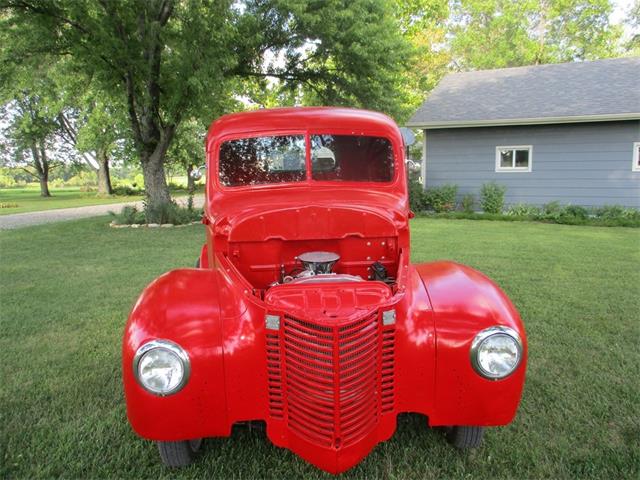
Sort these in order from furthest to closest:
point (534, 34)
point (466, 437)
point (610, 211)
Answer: point (534, 34)
point (610, 211)
point (466, 437)

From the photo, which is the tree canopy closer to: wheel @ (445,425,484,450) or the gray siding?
the gray siding

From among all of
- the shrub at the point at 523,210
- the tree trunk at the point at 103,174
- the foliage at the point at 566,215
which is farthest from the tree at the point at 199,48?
the tree trunk at the point at 103,174

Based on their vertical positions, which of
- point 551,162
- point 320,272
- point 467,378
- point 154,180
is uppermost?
point 551,162

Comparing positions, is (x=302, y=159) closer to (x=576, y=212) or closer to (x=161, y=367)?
(x=161, y=367)

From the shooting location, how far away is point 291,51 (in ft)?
44.3

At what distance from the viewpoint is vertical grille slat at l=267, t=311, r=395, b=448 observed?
2057mm

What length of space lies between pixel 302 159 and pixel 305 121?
0.32 metres

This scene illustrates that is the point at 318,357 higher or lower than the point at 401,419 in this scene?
higher

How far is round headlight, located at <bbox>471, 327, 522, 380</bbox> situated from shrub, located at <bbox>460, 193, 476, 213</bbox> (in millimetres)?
12341

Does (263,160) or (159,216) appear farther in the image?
(159,216)

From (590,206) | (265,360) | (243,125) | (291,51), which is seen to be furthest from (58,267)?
(590,206)

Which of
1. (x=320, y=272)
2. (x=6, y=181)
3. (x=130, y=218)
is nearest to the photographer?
(x=320, y=272)

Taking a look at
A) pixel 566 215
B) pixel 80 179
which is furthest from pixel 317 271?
pixel 80 179

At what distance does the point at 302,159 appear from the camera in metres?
3.50
